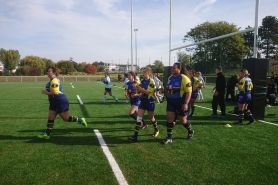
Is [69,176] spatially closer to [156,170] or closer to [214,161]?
[156,170]

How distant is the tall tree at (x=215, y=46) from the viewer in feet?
151

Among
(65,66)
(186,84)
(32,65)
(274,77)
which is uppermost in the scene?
(32,65)

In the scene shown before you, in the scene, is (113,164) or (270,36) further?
(270,36)

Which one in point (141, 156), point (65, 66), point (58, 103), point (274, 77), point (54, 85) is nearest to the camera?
point (141, 156)

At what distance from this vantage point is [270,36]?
5403 cm

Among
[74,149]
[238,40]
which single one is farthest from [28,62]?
[74,149]

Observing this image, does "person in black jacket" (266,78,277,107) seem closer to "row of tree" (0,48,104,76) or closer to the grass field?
the grass field

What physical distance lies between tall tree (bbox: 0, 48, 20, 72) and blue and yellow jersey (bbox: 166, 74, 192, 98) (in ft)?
282

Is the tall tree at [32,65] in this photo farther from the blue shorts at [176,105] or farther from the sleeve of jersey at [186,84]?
the sleeve of jersey at [186,84]

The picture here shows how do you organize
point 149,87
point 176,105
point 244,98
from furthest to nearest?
point 244,98, point 149,87, point 176,105

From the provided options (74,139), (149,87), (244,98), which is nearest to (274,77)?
(244,98)

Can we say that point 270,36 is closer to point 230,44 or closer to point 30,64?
point 230,44

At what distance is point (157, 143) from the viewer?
5922 millimetres

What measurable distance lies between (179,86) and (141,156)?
195 cm
